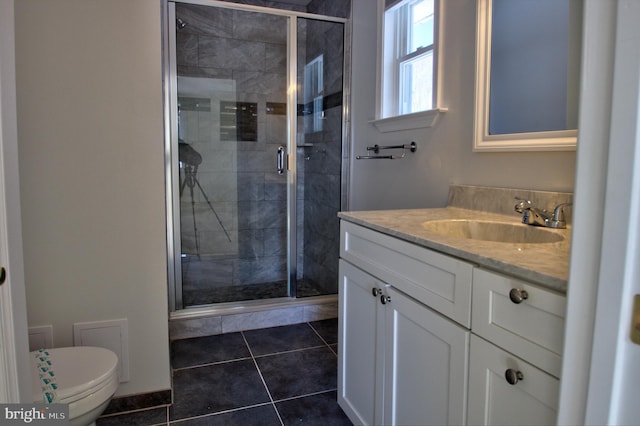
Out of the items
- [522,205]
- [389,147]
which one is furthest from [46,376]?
[389,147]

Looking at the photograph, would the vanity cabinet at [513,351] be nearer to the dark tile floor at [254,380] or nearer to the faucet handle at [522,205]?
the faucet handle at [522,205]

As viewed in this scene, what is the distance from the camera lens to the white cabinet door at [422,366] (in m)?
1.11

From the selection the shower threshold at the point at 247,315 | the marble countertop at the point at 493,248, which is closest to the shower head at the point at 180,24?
the shower threshold at the point at 247,315

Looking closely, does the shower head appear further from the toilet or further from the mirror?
the toilet

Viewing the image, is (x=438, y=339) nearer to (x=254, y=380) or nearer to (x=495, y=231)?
(x=495, y=231)

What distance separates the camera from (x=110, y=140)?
5.86 ft

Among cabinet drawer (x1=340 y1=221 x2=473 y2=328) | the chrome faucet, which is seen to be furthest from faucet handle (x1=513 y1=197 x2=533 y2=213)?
cabinet drawer (x1=340 y1=221 x2=473 y2=328)

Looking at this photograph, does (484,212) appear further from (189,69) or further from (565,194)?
(189,69)

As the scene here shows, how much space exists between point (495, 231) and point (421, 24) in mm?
1297

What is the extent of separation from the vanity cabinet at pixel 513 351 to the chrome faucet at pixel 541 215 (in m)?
0.55

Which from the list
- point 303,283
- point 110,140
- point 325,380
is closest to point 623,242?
point 110,140

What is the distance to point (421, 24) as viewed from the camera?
2332mm

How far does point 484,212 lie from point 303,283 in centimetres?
173

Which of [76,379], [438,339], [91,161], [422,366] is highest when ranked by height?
[91,161]
